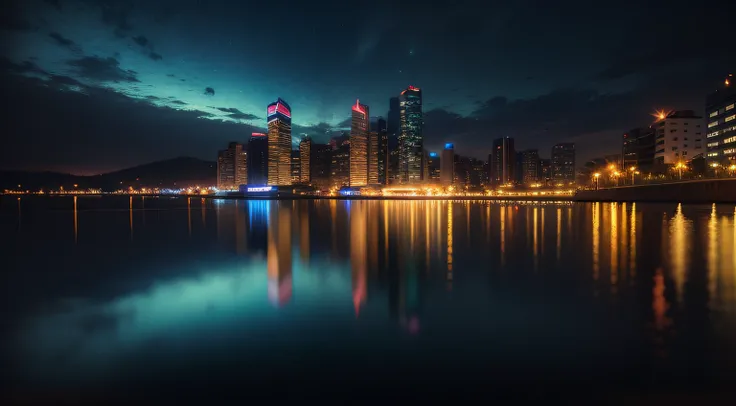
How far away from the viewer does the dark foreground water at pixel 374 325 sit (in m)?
5.14

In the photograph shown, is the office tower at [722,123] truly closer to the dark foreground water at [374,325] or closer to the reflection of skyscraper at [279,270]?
the dark foreground water at [374,325]

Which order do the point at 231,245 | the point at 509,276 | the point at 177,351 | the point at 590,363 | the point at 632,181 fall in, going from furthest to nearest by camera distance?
the point at 632,181 → the point at 231,245 → the point at 509,276 → the point at 177,351 → the point at 590,363

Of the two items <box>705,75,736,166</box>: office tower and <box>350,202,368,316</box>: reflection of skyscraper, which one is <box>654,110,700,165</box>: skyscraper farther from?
<box>350,202,368,316</box>: reflection of skyscraper

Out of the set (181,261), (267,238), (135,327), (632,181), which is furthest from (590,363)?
(632,181)

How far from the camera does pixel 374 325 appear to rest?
7293mm

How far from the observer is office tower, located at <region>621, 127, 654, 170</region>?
136 meters

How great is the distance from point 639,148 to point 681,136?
35.5 metres

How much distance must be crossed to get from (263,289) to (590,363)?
25.8 ft

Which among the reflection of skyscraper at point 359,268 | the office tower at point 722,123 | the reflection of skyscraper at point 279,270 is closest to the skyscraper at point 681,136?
the office tower at point 722,123

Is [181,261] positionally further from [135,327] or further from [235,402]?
[235,402]

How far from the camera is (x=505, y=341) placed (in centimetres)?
644

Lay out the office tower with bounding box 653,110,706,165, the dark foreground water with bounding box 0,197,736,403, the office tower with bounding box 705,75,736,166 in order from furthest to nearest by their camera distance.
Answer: the office tower with bounding box 653,110,706,165 < the office tower with bounding box 705,75,736,166 < the dark foreground water with bounding box 0,197,736,403

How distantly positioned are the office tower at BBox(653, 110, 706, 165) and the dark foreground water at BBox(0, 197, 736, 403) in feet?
389

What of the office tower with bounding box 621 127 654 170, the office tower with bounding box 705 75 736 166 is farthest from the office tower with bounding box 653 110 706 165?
the office tower with bounding box 621 127 654 170
